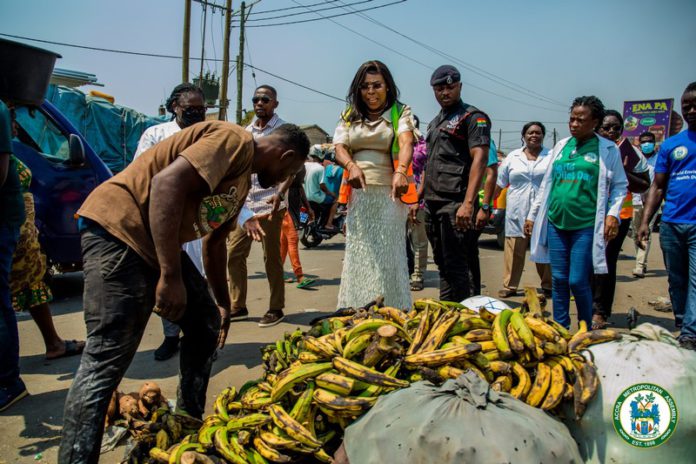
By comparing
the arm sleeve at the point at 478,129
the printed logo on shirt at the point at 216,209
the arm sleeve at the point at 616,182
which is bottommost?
the printed logo on shirt at the point at 216,209

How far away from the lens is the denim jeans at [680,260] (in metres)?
4.21

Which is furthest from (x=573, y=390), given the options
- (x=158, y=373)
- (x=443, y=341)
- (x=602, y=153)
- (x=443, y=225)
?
(x=158, y=373)

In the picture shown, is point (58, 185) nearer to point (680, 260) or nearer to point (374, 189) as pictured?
point (374, 189)

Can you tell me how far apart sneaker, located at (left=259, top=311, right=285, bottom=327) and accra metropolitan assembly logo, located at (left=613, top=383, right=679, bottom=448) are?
3641mm

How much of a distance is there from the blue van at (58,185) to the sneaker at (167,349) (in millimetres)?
2480

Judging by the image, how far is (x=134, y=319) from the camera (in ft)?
8.06

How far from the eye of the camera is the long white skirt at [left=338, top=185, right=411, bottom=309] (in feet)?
14.2

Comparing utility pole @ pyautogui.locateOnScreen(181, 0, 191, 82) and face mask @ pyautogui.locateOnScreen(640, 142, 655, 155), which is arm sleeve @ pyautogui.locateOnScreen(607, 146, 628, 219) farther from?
utility pole @ pyautogui.locateOnScreen(181, 0, 191, 82)

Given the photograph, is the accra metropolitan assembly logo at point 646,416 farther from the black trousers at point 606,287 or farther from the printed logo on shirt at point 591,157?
the black trousers at point 606,287

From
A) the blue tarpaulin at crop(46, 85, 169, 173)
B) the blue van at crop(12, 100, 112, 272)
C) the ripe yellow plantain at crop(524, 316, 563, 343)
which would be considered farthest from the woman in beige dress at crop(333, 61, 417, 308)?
the blue tarpaulin at crop(46, 85, 169, 173)

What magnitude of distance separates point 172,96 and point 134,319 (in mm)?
2758

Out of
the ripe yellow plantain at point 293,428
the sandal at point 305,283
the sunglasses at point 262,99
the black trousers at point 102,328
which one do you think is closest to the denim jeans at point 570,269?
the ripe yellow plantain at point 293,428

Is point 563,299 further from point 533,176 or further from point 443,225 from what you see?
point 533,176

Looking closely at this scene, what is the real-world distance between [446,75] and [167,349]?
3283 millimetres
